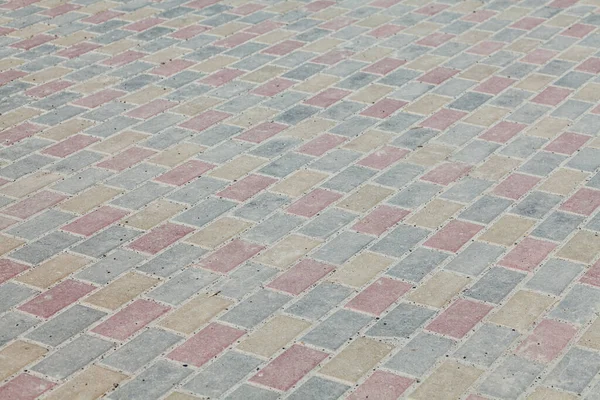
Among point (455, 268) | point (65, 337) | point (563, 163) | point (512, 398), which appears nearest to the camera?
point (512, 398)

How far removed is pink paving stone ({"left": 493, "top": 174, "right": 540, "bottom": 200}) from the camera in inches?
211

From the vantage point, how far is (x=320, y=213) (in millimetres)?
5242

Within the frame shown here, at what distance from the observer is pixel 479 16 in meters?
7.84

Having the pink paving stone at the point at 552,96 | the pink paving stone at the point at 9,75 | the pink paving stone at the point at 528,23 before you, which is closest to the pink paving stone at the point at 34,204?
the pink paving stone at the point at 9,75

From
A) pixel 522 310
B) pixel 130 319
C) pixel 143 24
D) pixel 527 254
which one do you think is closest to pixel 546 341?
pixel 522 310

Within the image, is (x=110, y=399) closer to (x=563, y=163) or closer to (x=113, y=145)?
(x=113, y=145)

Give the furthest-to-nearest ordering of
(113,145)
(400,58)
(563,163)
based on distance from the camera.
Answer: (400,58), (113,145), (563,163)

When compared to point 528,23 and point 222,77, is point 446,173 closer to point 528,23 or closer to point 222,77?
point 222,77

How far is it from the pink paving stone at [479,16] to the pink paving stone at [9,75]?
319 centimetres

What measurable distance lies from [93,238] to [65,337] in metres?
0.84

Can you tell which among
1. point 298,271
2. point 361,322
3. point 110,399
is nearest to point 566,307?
point 361,322

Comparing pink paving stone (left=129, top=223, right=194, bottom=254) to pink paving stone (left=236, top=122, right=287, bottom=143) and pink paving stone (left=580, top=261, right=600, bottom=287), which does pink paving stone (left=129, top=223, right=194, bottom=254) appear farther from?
pink paving stone (left=580, top=261, right=600, bottom=287)

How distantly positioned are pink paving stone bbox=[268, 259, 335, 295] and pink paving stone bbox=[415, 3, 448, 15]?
145 inches

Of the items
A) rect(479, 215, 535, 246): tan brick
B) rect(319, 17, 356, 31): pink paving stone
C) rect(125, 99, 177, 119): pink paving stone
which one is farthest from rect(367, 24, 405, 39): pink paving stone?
rect(479, 215, 535, 246): tan brick
